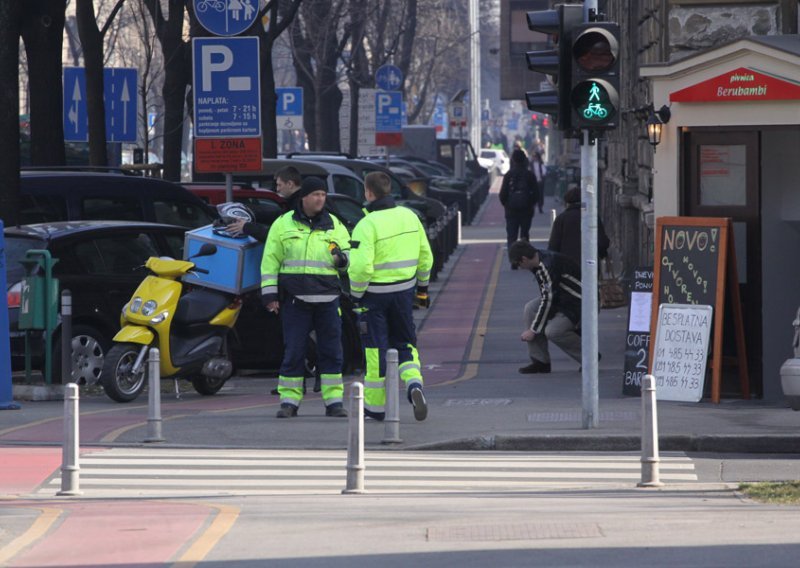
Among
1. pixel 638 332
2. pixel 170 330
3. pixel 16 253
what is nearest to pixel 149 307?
pixel 170 330

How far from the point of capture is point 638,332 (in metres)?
15.0

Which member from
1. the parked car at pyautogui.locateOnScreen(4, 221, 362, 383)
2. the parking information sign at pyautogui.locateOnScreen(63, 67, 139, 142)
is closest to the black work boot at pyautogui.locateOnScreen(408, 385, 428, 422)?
the parked car at pyautogui.locateOnScreen(4, 221, 362, 383)

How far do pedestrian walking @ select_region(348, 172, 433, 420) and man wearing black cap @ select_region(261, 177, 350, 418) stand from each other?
0.32m

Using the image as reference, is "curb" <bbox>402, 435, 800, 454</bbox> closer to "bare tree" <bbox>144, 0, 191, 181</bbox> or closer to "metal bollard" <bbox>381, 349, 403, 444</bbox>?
"metal bollard" <bbox>381, 349, 403, 444</bbox>

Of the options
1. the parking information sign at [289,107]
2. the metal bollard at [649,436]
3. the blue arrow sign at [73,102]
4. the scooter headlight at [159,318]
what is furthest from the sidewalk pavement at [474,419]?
the parking information sign at [289,107]

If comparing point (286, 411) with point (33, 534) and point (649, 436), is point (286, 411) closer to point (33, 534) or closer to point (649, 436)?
point (649, 436)

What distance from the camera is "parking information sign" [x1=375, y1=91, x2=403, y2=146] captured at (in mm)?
33688

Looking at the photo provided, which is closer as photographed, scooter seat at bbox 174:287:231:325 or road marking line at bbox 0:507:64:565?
road marking line at bbox 0:507:64:565

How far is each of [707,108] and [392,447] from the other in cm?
434

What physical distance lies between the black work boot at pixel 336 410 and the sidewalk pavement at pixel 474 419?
13cm

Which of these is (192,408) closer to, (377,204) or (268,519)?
(377,204)

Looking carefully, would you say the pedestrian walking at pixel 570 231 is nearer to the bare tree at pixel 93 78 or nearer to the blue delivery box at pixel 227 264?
the blue delivery box at pixel 227 264

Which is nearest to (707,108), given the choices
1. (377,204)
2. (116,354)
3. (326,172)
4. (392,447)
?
(377,204)

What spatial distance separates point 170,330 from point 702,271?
14.8ft
